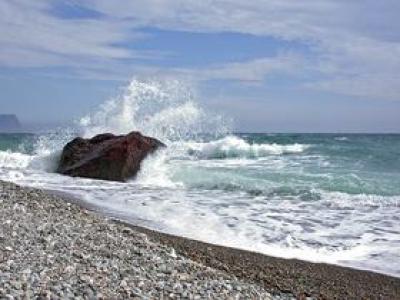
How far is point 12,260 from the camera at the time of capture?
16.8 feet

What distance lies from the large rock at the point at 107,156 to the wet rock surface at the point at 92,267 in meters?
8.43

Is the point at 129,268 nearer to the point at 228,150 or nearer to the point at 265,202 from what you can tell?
the point at 265,202

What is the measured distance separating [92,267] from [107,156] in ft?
36.0

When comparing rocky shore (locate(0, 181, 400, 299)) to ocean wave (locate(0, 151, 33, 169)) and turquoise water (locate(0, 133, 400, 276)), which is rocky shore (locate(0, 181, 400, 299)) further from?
A: ocean wave (locate(0, 151, 33, 169))

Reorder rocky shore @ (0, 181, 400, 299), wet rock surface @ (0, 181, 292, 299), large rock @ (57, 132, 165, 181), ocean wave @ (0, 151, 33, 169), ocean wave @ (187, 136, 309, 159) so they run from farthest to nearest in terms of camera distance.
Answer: ocean wave @ (187, 136, 309, 159)
ocean wave @ (0, 151, 33, 169)
large rock @ (57, 132, 165, 181)
rocky shore @ (0, 181, 400, 299)
wet rock surface @ (0, 181, 292, 299)

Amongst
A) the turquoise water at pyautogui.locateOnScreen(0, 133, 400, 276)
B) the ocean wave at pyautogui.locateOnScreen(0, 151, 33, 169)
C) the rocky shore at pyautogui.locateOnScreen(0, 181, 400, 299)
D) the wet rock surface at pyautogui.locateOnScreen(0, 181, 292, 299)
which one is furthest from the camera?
the ocean wave at pyautogui.locateOnScreen(0, 151, 33, 169)

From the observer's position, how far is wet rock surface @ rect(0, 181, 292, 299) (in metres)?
4.66

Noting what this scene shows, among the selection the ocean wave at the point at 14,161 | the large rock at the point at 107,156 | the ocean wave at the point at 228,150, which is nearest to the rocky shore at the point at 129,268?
the large rock at the point at 107,156

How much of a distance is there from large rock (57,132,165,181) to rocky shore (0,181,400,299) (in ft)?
24.1

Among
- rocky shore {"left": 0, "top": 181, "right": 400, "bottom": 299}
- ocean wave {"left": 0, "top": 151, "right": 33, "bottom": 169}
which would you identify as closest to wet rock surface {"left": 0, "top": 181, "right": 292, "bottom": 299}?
rocky shore {"left": 0, "top": 181, "right": 400, "bottom": 299}

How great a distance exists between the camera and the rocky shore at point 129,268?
15.7 ft

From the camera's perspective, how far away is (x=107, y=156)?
16.1 meters

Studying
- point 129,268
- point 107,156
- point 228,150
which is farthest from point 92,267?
point 228,150

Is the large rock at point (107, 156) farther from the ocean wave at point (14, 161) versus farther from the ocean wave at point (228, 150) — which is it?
the ocean wave at point (228, 150)
